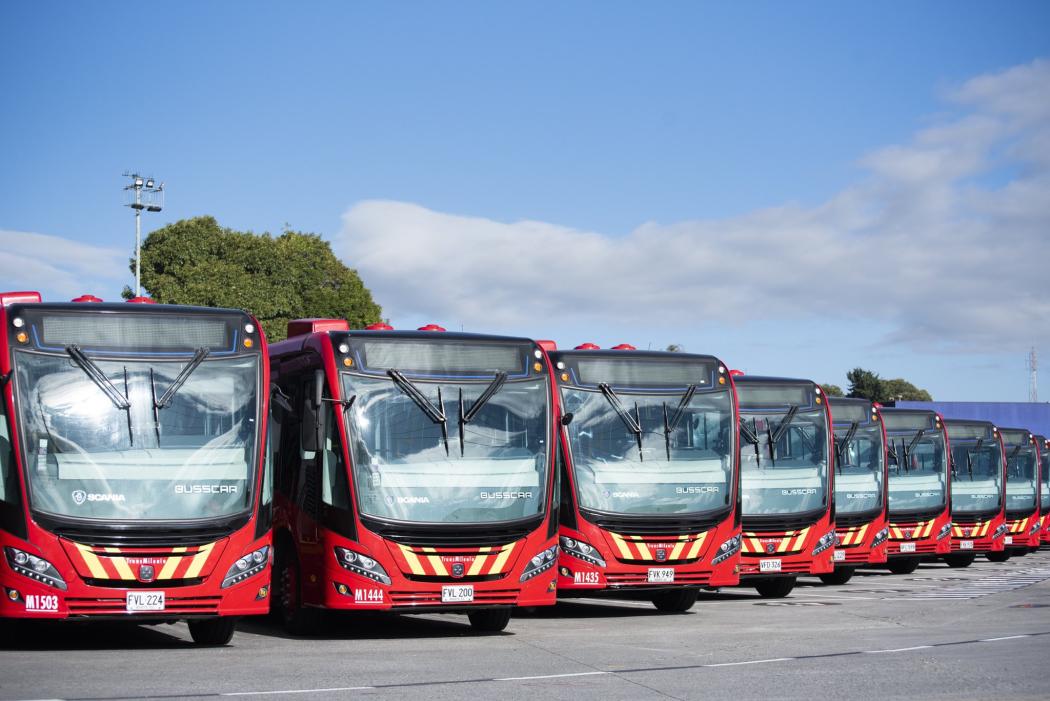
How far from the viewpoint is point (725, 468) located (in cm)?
1753

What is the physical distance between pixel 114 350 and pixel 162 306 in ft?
2.13

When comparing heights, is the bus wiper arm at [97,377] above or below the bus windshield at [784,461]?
above

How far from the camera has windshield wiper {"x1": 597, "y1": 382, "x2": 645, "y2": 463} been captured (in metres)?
17.2

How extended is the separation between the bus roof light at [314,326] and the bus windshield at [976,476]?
55.6ft

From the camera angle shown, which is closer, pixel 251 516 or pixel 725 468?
pixel 251 516

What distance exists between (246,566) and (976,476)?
21145 millimetres

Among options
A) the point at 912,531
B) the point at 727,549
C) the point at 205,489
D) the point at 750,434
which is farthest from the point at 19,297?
the point at 912,531

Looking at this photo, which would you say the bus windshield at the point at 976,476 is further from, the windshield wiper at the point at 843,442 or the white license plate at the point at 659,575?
the white license plate at the point at 659,575

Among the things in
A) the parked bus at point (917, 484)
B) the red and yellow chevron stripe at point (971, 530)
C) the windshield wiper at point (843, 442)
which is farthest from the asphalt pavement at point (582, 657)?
the red and yellow chevron stripe at point (971, 530)

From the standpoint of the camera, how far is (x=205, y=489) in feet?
43.8

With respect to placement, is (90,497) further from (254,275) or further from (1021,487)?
(254,275)

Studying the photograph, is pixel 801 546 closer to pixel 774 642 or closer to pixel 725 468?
pixel 725 468

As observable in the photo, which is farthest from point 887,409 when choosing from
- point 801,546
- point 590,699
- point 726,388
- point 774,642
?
point 590,699

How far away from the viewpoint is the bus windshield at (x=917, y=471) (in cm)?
2748
